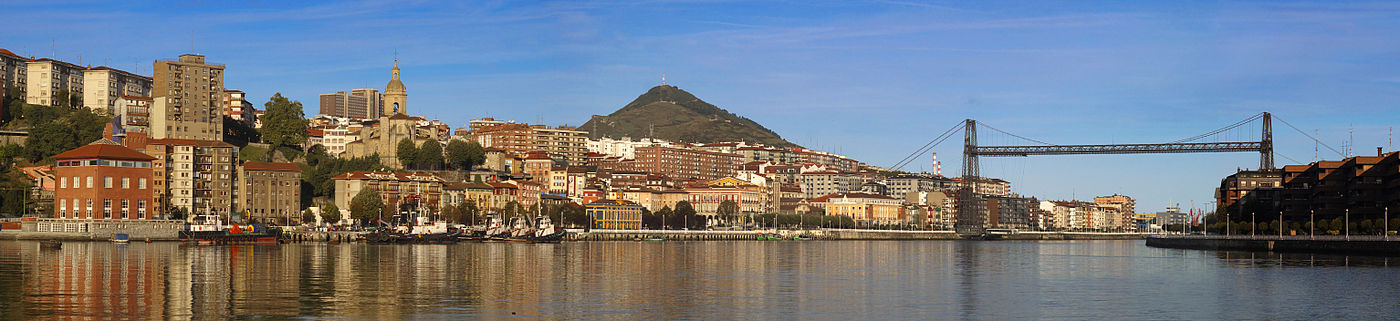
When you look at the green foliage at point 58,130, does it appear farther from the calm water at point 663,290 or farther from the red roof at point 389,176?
the calm water at point 663,290

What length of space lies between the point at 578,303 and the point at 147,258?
89.2 ft

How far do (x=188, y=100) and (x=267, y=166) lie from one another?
947 centimetres

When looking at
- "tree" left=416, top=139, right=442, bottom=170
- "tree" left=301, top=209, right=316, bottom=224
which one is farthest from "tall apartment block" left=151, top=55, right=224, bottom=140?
"tree" left=416, top=139, right=442, bottom=170

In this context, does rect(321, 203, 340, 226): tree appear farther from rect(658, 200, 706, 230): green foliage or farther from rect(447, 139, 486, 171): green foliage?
rect(658, 200, 706, 230): green foliage

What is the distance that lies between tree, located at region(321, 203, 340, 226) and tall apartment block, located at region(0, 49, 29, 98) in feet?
90.2

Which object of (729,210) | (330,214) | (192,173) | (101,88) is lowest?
→ (330,214)

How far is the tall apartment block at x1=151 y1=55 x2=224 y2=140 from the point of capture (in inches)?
3799

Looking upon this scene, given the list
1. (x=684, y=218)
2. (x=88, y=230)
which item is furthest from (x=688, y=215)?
(x=88, y=230)

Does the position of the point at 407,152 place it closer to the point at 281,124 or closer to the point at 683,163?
the point at 281,124

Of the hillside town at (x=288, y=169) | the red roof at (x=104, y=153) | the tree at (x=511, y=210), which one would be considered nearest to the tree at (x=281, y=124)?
the hillside town at (x=288, y=169)

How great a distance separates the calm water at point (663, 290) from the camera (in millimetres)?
26125

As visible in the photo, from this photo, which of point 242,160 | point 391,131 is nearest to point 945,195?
point 391,131

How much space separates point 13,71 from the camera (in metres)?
105

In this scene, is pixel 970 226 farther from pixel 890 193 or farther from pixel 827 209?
pixel 890 193
